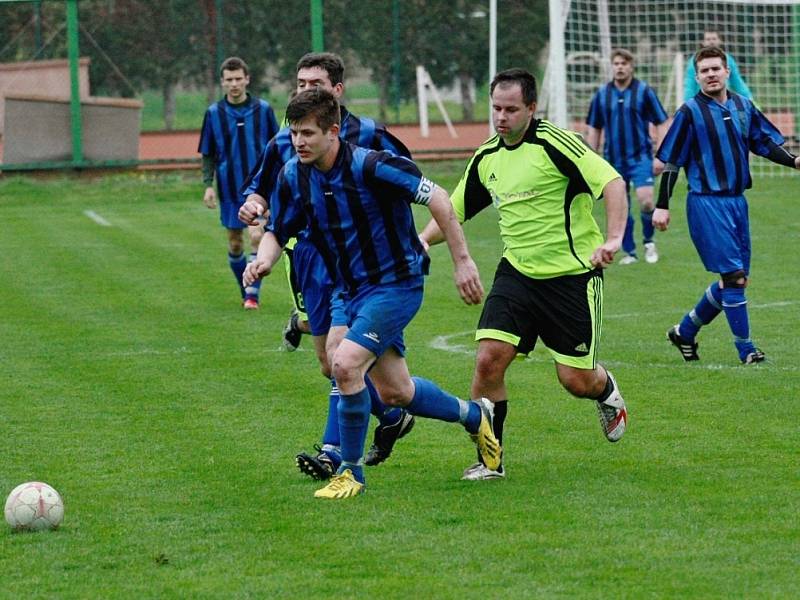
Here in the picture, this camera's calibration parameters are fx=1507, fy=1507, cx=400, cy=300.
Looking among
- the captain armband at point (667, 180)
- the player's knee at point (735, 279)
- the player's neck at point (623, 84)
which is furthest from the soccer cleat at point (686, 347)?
the player's neck at point (623, 84)

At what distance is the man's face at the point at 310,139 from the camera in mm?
6223

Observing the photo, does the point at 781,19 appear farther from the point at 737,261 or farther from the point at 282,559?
the point at 282,559

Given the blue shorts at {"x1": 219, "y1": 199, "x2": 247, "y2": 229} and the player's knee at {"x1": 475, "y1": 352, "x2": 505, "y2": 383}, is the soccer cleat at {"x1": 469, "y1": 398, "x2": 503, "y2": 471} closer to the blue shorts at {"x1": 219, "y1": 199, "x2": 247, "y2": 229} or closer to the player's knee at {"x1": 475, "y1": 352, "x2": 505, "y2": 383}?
the player's knee at {"x1": 475, "y1": 352, "x2": 505, "y2": 383}

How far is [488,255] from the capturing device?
54.4 feet

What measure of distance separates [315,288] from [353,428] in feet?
2.93

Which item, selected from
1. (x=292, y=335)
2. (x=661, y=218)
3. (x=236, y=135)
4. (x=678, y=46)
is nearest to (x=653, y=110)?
(x=236, y=135)

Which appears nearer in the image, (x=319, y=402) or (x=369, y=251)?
(x=369, y=251)

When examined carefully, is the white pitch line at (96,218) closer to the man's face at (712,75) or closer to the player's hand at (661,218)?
the player's hand at (661,218)

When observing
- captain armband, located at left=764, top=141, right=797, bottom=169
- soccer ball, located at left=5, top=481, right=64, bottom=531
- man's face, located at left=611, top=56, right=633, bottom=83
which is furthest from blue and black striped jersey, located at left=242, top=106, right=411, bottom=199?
man's face, located at left=611, top=56, right=633, bottom=83

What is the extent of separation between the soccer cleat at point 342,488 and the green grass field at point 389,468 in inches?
3.4

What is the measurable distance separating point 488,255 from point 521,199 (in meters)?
9.52

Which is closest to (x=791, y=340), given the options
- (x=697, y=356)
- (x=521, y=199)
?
(x=697, y=356)

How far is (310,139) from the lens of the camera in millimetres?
6238

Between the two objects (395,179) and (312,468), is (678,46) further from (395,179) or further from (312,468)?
(395,179)
